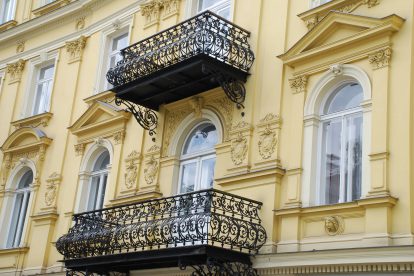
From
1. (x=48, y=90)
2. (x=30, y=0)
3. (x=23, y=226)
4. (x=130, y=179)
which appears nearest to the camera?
(x=130, y=179)

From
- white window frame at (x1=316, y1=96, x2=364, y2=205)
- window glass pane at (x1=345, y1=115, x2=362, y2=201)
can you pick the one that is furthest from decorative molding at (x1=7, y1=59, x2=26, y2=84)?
window glass pane at (x1=345, y1=115, x2=362, y2=201)

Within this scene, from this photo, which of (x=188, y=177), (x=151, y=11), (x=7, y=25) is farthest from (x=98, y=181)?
(x=7, y=25)

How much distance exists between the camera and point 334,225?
1089 cm

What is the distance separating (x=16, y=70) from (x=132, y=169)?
7123 millimetres

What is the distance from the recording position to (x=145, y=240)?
1261 cm

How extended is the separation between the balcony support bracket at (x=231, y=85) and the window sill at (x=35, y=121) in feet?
22.0

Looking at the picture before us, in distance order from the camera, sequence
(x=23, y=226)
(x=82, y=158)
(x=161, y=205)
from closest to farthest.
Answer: (x=161, y=205) < (x=82, y=158) < (x=23, y=226)

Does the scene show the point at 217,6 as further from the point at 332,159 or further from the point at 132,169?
the point at 332,159

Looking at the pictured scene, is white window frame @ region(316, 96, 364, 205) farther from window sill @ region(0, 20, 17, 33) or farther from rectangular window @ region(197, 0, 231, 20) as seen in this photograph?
window sill @ region(0, 20, 17, 33)

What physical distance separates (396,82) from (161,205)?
5.17 m

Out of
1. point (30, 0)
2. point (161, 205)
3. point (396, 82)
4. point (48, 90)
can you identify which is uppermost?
point (30, 0)

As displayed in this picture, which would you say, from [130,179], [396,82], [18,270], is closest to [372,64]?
[396,82]

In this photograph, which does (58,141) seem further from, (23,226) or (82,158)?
Answer: (23,226)

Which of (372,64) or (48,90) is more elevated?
(48,90)
